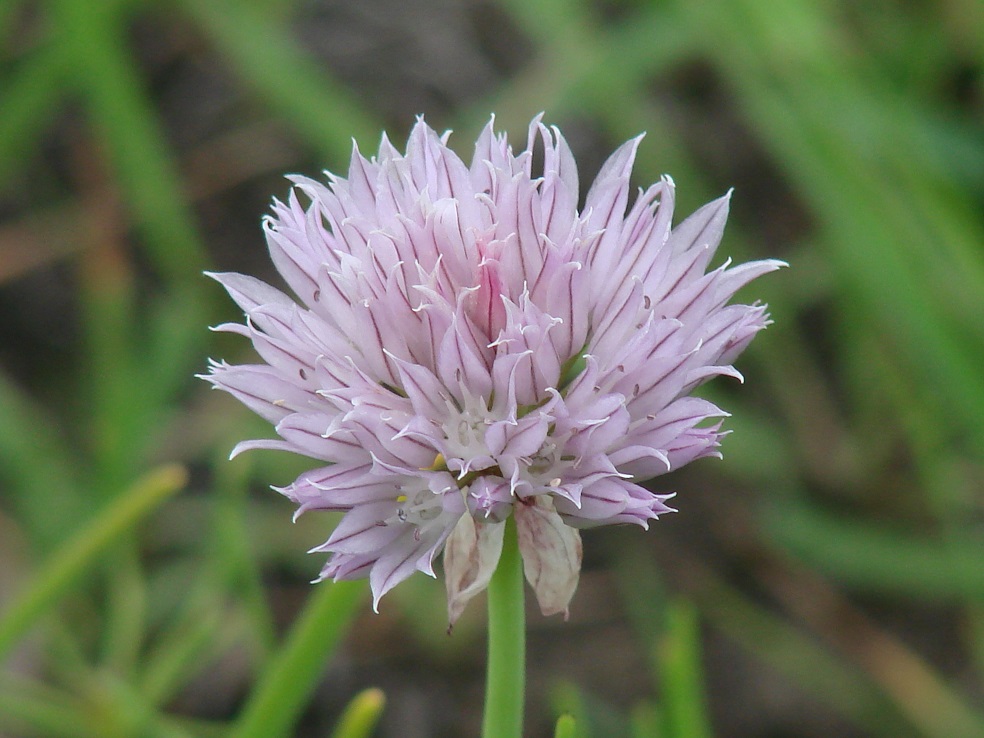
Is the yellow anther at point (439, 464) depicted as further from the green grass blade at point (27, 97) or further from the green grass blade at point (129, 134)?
the green grass blade at point (27, 97)

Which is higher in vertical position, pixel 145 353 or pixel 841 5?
pixel 841 5

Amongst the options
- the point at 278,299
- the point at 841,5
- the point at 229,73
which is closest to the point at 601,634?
the point at 278,299

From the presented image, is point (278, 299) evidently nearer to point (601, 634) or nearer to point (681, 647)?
point (681, 647)

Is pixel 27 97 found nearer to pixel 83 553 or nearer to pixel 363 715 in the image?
pixel 83 553

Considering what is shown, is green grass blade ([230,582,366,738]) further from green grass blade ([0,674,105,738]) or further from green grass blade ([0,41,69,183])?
green grass blade ([0,41,69,183])

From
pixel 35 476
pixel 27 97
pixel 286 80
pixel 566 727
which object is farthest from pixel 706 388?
pixel 27 97

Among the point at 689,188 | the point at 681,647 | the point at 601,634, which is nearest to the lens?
the point at 681,647
